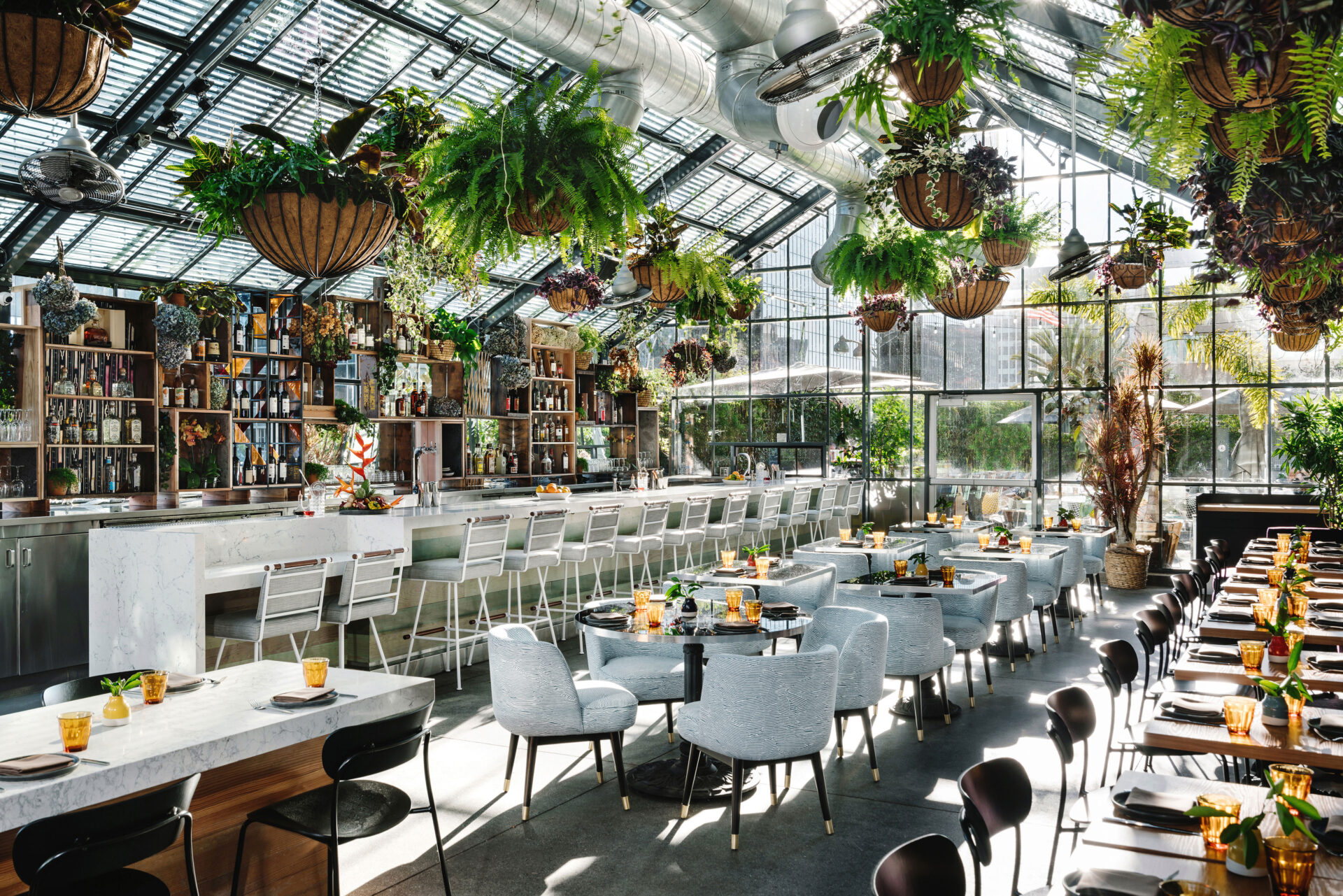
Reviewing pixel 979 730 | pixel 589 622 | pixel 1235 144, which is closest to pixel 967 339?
pixel 979 730

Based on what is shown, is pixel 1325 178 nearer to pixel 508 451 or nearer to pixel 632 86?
pixel 632 86

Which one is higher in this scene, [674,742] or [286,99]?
[286,99]

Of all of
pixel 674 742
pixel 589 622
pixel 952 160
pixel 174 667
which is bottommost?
pixel 674 742

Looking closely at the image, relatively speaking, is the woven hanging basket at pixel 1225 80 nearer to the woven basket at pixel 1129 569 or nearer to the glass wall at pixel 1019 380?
the glass wall at pixel 1019 380

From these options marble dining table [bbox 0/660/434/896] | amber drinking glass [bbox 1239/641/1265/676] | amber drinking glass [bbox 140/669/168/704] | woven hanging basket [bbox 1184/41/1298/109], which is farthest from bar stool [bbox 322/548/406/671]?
woven hanging basket [bbox 1184/41/1298/109]

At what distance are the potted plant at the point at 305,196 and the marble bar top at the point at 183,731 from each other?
57.9 inches

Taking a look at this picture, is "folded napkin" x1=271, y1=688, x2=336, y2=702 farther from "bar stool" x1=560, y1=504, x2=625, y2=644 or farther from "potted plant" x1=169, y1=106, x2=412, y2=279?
"bar stool" x1=560, y1=504, x2=625, y2=644

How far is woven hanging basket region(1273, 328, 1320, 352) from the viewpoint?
6.75m

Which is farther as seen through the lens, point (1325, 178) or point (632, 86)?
point (632, 86)

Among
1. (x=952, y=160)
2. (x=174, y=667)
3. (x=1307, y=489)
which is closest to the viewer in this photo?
(x=952, y=160)

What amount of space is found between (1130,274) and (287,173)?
8.31 metres

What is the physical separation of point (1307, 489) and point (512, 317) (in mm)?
9441

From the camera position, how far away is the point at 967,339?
13.7 meters

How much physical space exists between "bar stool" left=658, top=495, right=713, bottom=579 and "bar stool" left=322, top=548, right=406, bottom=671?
3.21 metres
